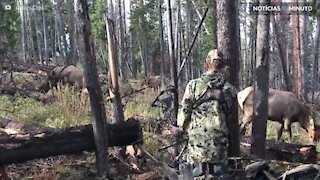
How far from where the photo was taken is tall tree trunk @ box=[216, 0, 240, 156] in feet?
23.5

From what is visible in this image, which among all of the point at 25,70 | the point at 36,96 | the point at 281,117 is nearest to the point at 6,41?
the point at 25,70

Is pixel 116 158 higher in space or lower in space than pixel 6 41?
lower

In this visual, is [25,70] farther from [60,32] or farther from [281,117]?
[60,32]

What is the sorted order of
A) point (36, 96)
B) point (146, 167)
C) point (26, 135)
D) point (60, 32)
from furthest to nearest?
1. point (60, 32)
2. point (36, 96)
3. point (146, 167)
4. point (26, 135)

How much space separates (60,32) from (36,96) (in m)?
30.2

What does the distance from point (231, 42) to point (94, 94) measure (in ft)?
7.24

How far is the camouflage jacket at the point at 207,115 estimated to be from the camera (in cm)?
552

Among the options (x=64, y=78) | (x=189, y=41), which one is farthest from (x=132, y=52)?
(x=64, y=78)

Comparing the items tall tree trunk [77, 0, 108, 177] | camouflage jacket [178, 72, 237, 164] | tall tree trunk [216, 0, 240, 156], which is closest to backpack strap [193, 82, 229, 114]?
camouflage jacket [178, 72, 237, 164]

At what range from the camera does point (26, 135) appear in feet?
23.8

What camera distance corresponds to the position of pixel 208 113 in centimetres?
553

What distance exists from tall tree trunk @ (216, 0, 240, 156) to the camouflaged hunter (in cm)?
158

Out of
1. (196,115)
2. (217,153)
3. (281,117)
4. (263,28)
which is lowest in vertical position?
(281,117)

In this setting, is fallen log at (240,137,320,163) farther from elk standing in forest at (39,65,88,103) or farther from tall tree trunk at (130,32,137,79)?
tall tree trunk at (130,32,137,79)
